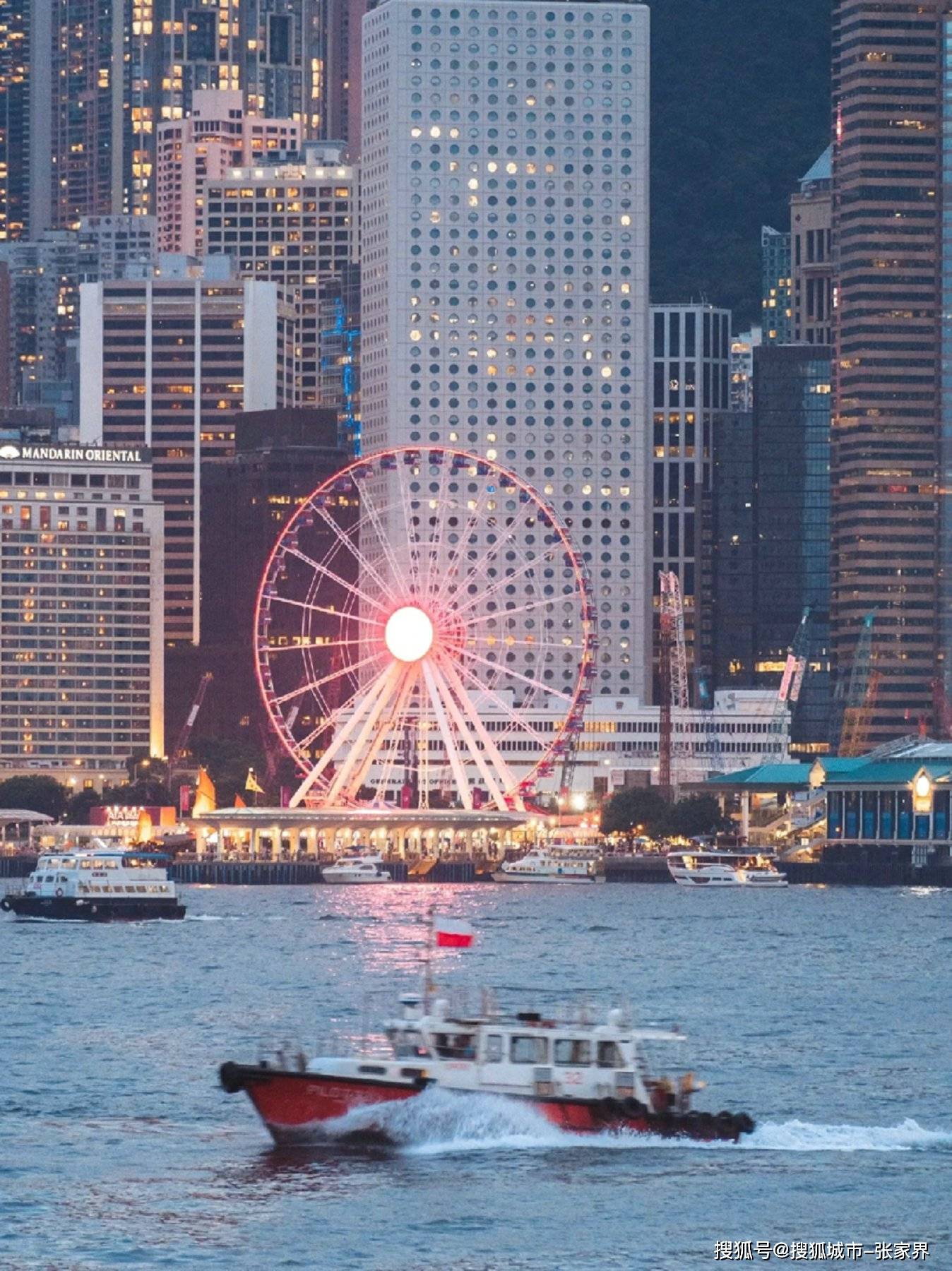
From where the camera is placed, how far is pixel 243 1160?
266 ft

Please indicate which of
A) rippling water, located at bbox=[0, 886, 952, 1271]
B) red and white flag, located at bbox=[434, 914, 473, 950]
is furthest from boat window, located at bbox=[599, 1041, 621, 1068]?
red and white flag, located at bbox=[434, 914, 473, 950]

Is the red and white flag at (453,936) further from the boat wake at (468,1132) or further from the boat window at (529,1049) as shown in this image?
the boat wake at (468,1132)

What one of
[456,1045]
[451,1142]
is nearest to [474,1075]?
[456,1045]

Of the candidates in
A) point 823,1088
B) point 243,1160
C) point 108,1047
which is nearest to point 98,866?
point 108,1047

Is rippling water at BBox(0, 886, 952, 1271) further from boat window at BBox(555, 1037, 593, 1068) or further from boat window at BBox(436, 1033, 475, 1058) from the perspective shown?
boat window at BBox(555, 1037, 593, 1068)

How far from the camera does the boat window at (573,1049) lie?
3155 inches

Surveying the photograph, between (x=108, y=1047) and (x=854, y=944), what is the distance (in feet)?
208

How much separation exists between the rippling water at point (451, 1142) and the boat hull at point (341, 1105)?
0.39 meters

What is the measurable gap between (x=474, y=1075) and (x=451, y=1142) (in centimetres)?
209

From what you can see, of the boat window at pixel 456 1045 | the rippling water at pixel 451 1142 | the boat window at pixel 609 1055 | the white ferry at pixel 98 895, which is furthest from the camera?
the white ferry at pixel 98 895

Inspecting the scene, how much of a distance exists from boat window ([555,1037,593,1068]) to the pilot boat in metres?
0.02

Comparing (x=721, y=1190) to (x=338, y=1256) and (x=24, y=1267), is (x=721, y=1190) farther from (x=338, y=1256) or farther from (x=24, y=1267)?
(x=24, y=1267)

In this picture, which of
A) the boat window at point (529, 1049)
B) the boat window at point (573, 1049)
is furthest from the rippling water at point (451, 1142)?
the boat window at point (573, 1049)

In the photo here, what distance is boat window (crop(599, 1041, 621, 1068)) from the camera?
8019 cm
